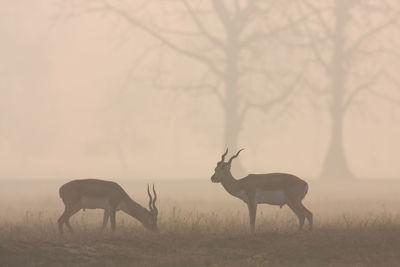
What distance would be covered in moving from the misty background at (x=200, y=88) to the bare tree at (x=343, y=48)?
79 millimetres

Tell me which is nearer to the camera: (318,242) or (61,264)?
(61,264)

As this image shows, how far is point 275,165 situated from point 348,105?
38.4 metres

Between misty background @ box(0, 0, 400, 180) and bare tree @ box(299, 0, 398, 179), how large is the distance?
0.26ft

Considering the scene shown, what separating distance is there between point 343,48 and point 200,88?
9.27 m

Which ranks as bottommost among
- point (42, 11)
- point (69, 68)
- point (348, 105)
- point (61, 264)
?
point (61, 264)

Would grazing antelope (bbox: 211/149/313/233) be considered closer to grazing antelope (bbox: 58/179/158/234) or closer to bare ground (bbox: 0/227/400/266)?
bare ground (bbox: 0/227/400/266)

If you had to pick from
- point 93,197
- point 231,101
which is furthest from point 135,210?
point 231,101

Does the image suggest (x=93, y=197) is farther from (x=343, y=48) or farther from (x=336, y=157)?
(x=343, y=48)

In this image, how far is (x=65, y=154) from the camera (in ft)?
310

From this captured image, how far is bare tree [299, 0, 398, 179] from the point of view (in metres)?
45.5

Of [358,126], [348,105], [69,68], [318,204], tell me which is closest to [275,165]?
[358,126]

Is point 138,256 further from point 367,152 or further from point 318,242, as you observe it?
point 367,152

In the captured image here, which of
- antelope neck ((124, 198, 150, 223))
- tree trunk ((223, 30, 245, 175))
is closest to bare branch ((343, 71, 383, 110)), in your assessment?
tree trunk ((223, 30, 245, 175))

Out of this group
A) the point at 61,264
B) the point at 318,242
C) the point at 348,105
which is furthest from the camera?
the point at 348,105
